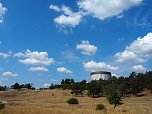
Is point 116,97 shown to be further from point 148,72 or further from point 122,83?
point 148,72

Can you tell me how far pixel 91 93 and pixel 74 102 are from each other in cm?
5399

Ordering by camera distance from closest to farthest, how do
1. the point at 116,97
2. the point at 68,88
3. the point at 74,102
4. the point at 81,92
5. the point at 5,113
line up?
the point at 5,113, the point at 116,97, the point at 74,102, the point at 81,92, the point at 68,88

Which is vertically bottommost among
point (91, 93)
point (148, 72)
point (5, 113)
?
point (5, 113)

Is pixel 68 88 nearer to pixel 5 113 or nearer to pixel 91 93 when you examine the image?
pixel 91 93

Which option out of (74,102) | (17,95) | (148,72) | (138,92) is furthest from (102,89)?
(74,102)

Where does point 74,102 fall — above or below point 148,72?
below

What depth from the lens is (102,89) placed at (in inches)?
5984

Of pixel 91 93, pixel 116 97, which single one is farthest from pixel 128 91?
pixel 116 97

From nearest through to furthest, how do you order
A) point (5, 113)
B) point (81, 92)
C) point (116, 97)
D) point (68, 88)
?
point (5, 113) → point (116, 97) → point (81, 92) → point (68, 88)

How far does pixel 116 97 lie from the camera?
194ft

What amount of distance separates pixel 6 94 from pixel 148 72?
73443 millimetres

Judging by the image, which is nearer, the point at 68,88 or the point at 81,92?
the point at 81,92

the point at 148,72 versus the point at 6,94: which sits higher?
the point at 148,72

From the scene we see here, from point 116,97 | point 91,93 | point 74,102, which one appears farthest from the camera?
point 91,93
